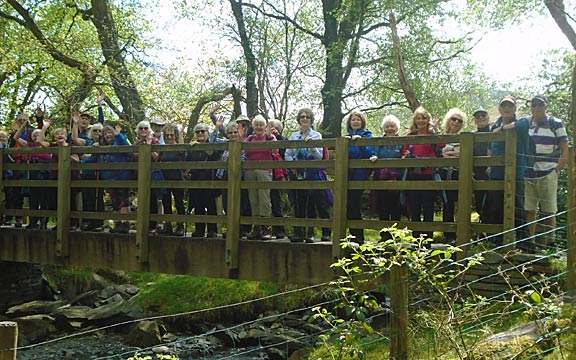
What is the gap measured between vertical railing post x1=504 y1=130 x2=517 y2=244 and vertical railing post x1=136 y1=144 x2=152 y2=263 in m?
4.65

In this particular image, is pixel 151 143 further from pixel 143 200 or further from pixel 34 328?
pixel 34 328

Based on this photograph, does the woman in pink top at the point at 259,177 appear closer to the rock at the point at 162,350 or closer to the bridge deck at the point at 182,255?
the bridge deck at the point at 182,255

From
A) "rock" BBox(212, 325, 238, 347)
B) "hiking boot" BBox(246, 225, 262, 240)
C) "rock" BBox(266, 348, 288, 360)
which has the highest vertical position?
"hiking boot" BBox(246, 225, 262, 240)

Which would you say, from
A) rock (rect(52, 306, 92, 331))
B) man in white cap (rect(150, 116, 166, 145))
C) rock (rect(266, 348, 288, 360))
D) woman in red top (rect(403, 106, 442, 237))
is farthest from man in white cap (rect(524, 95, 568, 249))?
rock (rect(52, 306, 92, 331))

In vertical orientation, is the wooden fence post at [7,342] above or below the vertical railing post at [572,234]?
below

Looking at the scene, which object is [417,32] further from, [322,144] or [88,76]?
[322,144]

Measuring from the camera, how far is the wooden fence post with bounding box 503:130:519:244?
5.83m

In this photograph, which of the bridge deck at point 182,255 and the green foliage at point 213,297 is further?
the green foliage at point 213,297

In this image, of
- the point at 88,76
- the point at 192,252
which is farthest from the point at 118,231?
the point at 88,76

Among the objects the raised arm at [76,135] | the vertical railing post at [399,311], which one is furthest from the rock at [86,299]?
the vertical railing post at [399,311]

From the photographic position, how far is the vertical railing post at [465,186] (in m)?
6.07

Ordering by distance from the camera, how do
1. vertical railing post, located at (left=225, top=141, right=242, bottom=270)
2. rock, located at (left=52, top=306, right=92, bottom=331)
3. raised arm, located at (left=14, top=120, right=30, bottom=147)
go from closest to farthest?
vertical railing post, located at (left=225, top=141, right=242, bottom=270), raised arm, located at (left=14, top=120, right=30, bottom=147), rock, located at (left=52, top=306, right=92, bottom=331)

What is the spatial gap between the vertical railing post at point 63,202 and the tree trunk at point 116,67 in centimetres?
735

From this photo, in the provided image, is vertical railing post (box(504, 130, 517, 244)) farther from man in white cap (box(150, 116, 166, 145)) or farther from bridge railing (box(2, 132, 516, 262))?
man in white cap (box(150, 116, 166, 145))
